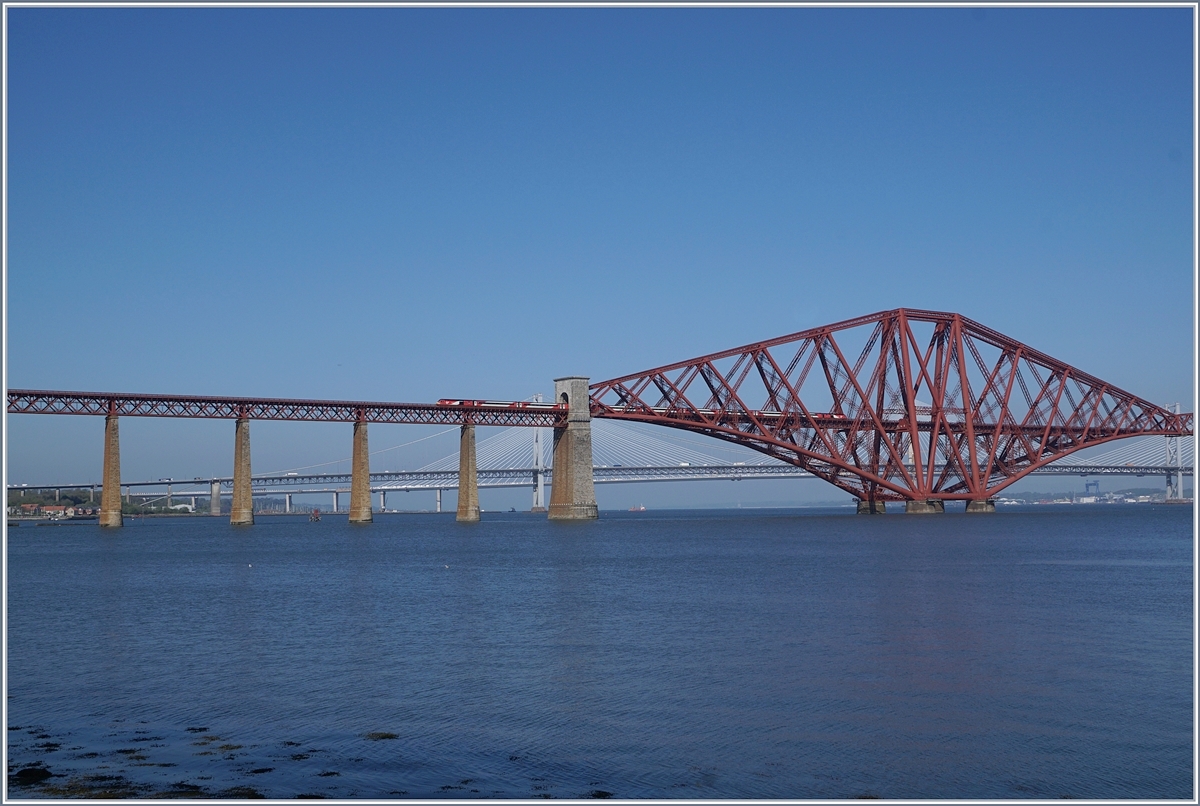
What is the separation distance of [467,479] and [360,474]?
30.4ft

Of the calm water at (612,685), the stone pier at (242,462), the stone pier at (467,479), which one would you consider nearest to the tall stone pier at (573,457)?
the stone pier at (467,479)

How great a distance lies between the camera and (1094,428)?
106m

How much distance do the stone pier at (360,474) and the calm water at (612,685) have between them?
40.0m

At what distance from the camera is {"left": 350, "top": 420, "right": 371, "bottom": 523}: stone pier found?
8188 cm

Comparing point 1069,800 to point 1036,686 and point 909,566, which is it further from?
point 909,566

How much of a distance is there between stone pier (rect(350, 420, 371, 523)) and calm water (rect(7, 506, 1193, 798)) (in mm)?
40018

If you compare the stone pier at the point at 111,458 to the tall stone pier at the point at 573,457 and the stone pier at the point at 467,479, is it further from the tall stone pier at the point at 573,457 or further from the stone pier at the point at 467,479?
the tall stone pier at the point at 573,457

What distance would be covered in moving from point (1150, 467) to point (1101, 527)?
2461 inches

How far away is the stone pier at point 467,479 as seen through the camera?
8475 cm

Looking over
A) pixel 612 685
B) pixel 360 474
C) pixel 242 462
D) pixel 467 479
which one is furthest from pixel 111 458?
pixel 612 685

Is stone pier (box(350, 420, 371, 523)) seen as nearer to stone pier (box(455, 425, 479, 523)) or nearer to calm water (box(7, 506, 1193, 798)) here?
stone pier (box(455, 425, 479, 523))

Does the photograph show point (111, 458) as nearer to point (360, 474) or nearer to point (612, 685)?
point (360, 474)

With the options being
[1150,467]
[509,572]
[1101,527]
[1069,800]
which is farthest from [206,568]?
[1150,467]

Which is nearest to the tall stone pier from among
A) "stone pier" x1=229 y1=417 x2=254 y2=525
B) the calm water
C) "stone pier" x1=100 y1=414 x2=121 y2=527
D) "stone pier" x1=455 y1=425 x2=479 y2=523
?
"stone pier" x1=455 y1=425 x2=479 y2=523
